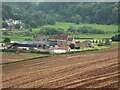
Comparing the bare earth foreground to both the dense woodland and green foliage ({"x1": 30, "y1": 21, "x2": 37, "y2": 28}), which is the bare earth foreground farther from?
the dense woodland

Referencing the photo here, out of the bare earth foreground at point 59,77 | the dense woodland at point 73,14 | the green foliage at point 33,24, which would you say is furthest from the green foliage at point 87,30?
the bare earth foreground at point 59,77

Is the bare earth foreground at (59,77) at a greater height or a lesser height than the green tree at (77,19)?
lesser

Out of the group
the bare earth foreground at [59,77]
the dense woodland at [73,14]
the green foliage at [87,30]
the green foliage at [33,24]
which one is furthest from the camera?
the dense woodland at [73,14]

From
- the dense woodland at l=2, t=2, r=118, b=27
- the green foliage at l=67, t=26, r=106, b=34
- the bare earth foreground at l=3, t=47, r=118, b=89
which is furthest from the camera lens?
the dense woodland at l=2, t=2, r=118, b=27

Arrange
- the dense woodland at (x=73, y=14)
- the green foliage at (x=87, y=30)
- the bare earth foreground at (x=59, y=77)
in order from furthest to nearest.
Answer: the dense woodland at (x=73, y=14), the green foliage at (x=87, y=30), the bare earth foreground at (x=59, y=77)

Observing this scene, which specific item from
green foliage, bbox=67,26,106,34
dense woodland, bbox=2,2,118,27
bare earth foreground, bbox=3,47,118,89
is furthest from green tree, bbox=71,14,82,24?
bare earth foreground, bbox=3,47,118,89

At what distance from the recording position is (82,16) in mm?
115125

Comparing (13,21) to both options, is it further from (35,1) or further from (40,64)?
(40,64)

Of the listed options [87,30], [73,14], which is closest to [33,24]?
[87,30]

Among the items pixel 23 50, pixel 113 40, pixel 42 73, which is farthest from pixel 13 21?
pixel 42 73

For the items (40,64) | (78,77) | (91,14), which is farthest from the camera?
(91,14)

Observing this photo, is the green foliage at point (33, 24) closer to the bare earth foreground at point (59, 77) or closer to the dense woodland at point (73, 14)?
the dense woodland at point (73, 14)

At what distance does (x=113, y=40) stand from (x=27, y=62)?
101ft

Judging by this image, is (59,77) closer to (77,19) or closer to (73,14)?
(77,19)
